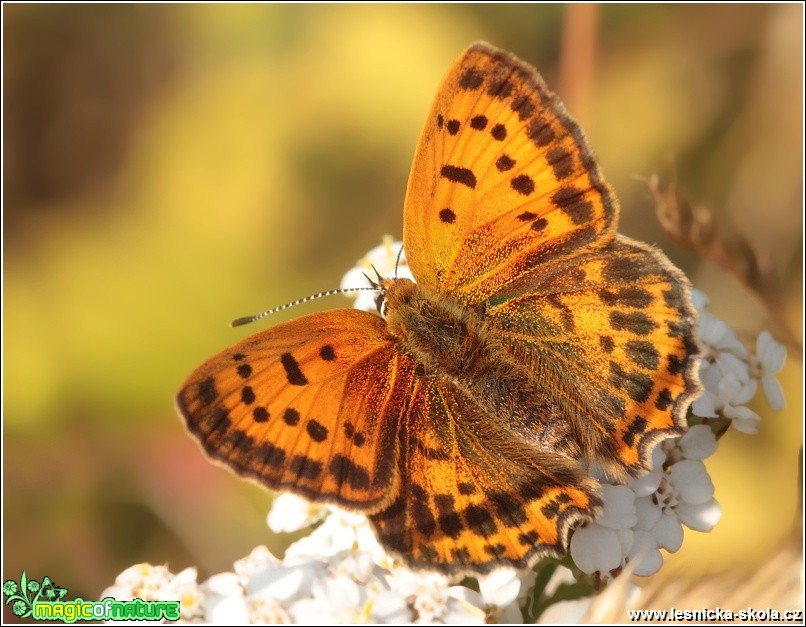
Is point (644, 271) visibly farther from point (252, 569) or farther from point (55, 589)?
point (55, 589)

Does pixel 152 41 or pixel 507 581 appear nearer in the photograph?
pixel 507 581

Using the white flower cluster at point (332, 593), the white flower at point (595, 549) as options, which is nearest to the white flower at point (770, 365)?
the white flower at point (595, 549)

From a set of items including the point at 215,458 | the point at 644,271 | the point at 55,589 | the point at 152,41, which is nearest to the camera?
the point at 215,458

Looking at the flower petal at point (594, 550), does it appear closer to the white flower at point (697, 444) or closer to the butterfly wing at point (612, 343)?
the butterfly wing at point (612, 343)

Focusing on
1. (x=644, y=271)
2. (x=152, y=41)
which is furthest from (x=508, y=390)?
(x=152, y=41)

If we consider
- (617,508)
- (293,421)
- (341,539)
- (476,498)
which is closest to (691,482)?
(617,508)

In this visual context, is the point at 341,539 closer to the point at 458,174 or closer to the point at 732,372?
the point at 458,174
